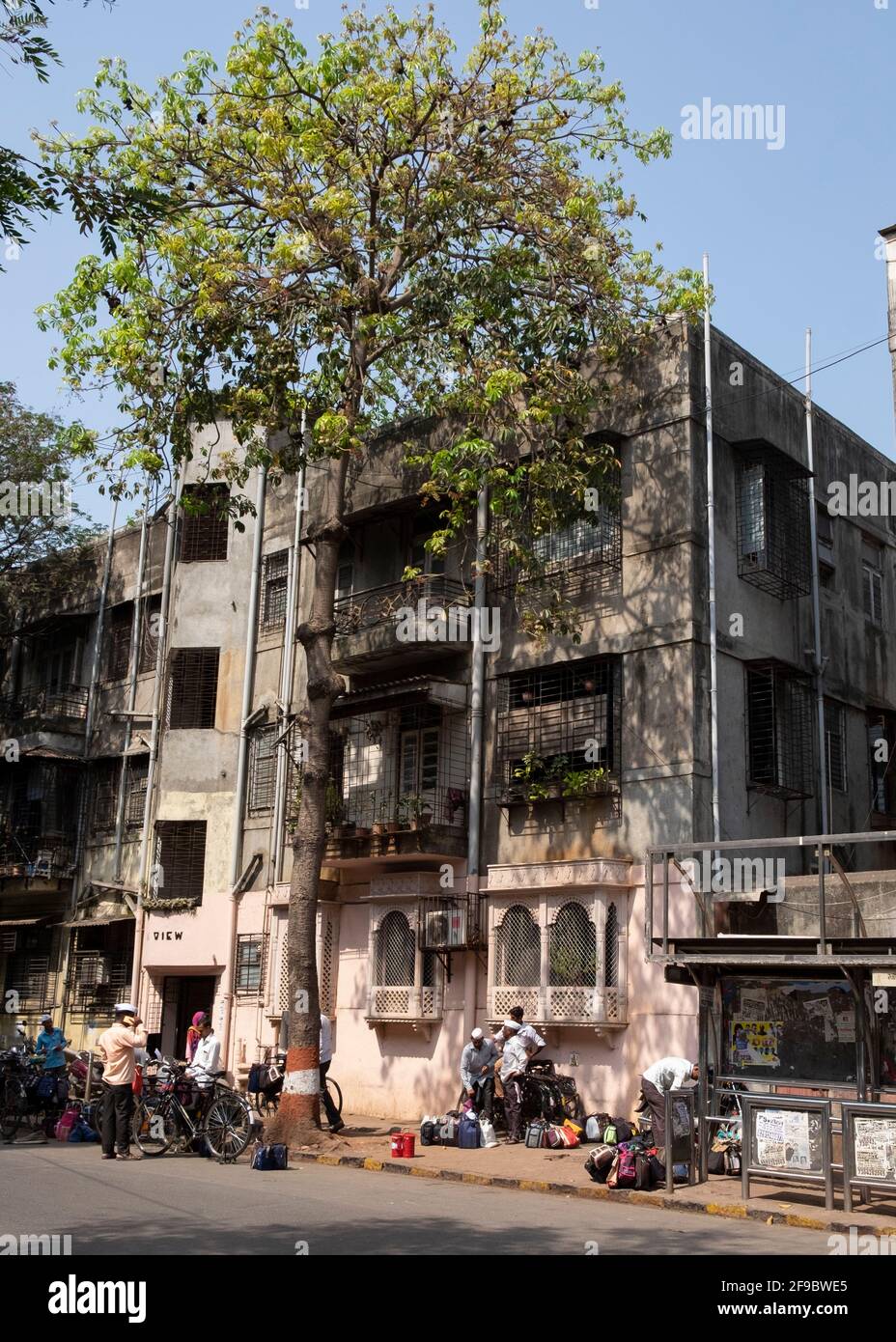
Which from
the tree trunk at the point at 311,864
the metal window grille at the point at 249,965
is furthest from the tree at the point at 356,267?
the metal window grille at the point at 249,965

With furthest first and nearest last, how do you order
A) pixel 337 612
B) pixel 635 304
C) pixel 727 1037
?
pixel 337 612 → pixel 635 304 → pixel 727 1037

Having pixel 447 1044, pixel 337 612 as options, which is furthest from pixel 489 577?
pixel 447 1044

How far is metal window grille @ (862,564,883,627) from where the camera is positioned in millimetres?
24469

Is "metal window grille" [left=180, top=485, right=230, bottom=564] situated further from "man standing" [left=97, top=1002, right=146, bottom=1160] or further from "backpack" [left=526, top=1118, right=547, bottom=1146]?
"backpack" [left=526, top=1118, right=547, bottom=1146]

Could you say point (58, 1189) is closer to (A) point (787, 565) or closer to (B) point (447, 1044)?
(B) point (447, 1044)

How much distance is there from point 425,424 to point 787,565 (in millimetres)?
7069

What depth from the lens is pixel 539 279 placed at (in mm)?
20188

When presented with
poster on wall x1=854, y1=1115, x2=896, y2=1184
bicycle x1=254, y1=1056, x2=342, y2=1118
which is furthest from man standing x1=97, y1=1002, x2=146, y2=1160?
poster on wall x1=854, y1=1115, x2=896, y2=1184

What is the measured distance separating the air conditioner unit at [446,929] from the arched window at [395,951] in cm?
51

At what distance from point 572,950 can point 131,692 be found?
13.4m

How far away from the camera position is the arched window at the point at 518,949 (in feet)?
66.7

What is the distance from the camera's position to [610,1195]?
45.3 feet

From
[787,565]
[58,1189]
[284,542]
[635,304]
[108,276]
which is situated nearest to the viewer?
[58,1189]

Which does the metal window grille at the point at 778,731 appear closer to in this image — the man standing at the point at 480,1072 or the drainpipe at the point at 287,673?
the man standing at the point at 480,1072
